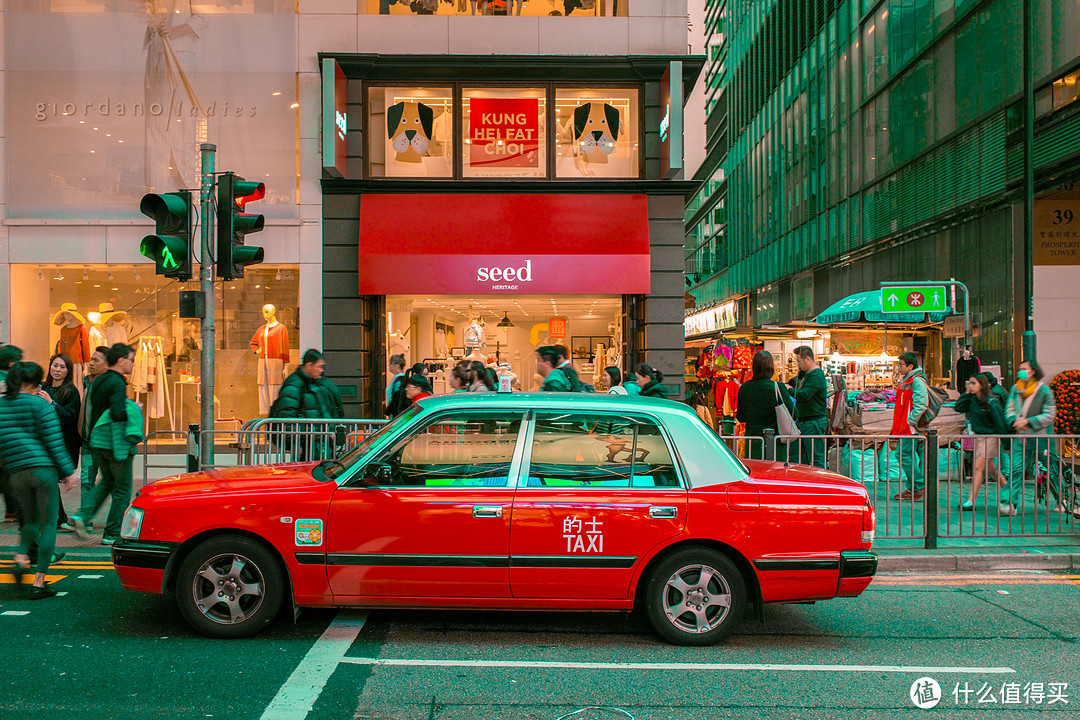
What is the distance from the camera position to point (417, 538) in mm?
5020

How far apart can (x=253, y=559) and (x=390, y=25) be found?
1119 centimetres

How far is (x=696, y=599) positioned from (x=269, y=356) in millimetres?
10113

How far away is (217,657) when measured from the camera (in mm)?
4719

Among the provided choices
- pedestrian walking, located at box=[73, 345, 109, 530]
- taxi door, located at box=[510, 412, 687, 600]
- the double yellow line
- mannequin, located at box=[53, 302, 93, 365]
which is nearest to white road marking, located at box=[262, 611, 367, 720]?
taxi door, located at box=[510, 412, 687, 600]

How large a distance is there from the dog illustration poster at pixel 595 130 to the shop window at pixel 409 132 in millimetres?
2287

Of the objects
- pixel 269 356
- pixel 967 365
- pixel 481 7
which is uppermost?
pixel 481 7

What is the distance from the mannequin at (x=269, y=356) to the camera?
13.3 metres

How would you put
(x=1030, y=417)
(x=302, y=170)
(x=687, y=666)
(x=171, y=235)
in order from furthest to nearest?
1. (x=302, y=170)
2. (x=1030, y=417)
3. (x=171, y=235)
4. (x=687, y=666)

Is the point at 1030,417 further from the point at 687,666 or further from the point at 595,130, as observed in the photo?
the point at 595,130

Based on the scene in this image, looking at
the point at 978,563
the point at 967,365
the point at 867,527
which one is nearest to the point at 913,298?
the point at 967,365

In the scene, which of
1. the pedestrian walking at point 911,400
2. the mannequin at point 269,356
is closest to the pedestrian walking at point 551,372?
the pedestrian walking at point 911,400

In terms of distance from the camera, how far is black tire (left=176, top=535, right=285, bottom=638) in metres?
5.01

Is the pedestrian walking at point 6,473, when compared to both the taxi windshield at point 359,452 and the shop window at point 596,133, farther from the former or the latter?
the shop window at point 596,133

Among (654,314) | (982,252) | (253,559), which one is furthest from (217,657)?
(982,252)
